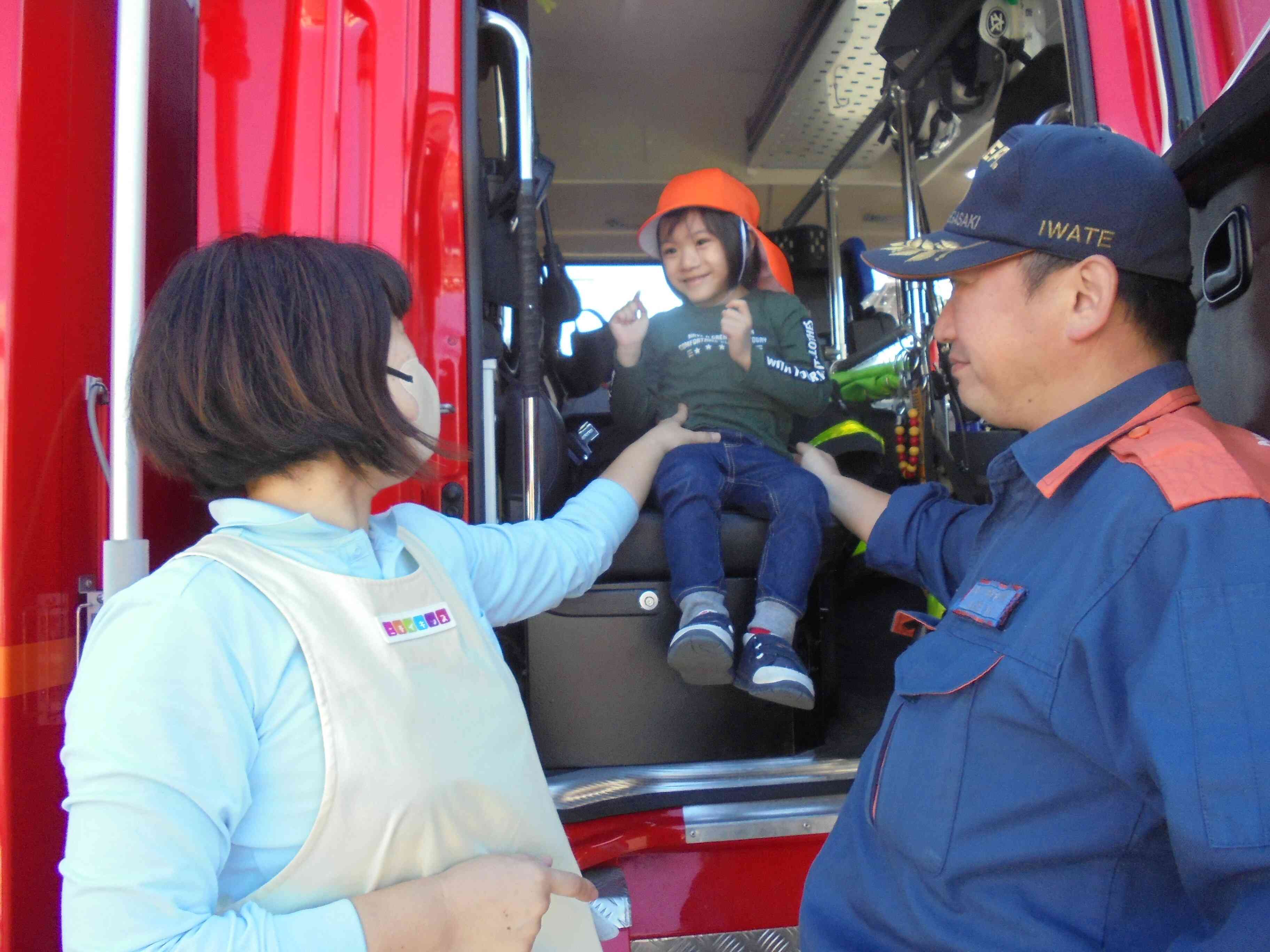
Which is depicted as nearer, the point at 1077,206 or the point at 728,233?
the point at 1077,206

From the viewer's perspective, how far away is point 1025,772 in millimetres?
898

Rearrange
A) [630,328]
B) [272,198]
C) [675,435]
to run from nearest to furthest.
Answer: [272,198] → [675,435] → [630,328]

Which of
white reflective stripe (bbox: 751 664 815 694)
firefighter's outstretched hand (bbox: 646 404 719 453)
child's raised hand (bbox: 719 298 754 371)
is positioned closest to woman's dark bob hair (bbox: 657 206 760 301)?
child's raised hand (bbox: 719 298 754 371)

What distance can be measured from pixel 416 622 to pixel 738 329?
140 cm

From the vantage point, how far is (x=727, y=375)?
2420mm

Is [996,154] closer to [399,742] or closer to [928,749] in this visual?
[928,749]

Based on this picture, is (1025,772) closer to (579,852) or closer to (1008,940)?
(1008,940)

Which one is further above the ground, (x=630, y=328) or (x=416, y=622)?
(x=630, y=328)

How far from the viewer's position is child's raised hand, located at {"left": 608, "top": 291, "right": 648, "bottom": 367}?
2.31 meters

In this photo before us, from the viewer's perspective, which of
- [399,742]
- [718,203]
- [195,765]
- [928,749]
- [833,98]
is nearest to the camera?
[195,765]

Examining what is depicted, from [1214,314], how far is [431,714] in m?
1.07


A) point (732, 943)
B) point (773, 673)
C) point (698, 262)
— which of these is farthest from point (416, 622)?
point (698, 262)

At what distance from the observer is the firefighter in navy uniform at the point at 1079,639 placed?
0.74 m

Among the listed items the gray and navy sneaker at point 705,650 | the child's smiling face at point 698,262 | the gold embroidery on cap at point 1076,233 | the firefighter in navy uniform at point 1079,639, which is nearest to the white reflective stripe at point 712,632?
the gray and navy sneaker at point 705,650
